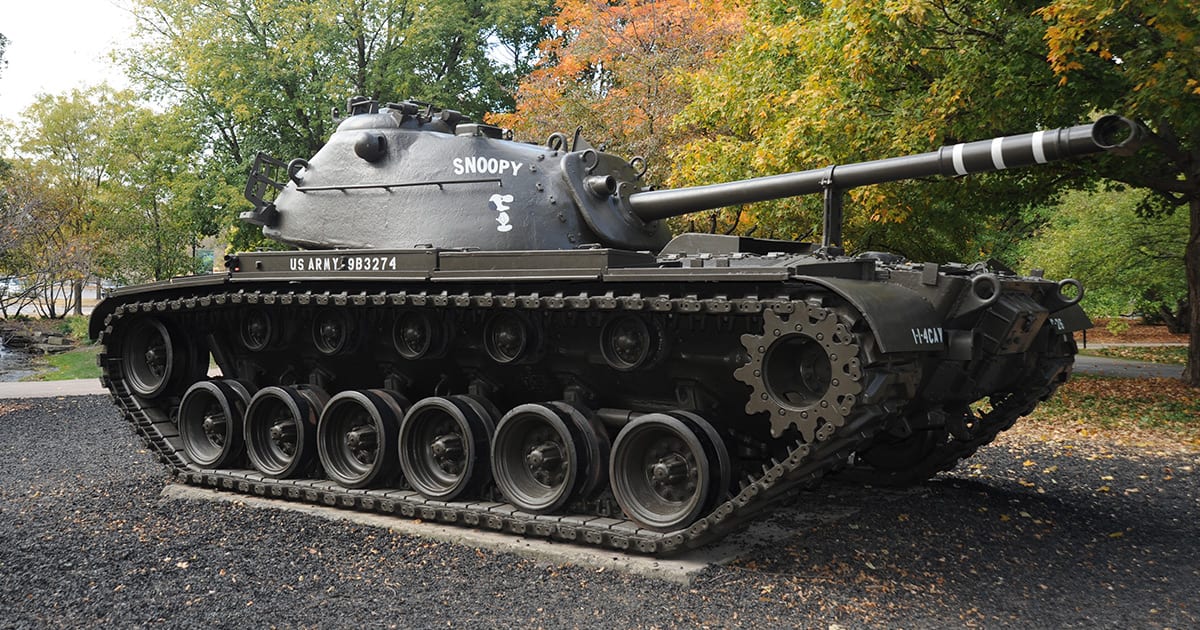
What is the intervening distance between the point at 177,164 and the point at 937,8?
2410cm

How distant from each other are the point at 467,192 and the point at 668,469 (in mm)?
3243

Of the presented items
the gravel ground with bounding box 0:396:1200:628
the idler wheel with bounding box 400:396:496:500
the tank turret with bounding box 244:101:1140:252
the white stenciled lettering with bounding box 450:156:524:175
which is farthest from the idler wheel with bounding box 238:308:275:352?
the white stenciled lettering with bounding box 450:156:524:175

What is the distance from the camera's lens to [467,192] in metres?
9.09

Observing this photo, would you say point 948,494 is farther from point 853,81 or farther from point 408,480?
point 853,81

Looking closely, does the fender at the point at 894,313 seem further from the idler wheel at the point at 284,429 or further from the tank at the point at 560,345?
the idler wheel at the point at 284,429

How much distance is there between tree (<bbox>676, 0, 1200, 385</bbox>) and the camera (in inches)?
455

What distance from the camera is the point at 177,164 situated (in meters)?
30.2

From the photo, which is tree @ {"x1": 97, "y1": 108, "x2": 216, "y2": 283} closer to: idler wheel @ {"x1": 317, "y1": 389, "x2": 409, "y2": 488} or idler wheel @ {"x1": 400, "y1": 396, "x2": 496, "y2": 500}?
idler wheel @ {"x1": 317, "y1": 389, "x2": 409, "y2": 488}

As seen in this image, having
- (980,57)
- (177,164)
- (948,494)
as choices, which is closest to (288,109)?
(177,164)

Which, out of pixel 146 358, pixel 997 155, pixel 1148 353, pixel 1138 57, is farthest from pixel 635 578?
pixel 1148 353

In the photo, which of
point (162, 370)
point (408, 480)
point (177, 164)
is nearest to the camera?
point (408, 480)

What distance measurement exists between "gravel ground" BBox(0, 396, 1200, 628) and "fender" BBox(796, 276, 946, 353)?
1.60 metres

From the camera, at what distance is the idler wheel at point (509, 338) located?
8336 millimetres

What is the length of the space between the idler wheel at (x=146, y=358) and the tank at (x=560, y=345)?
3 centimetres
